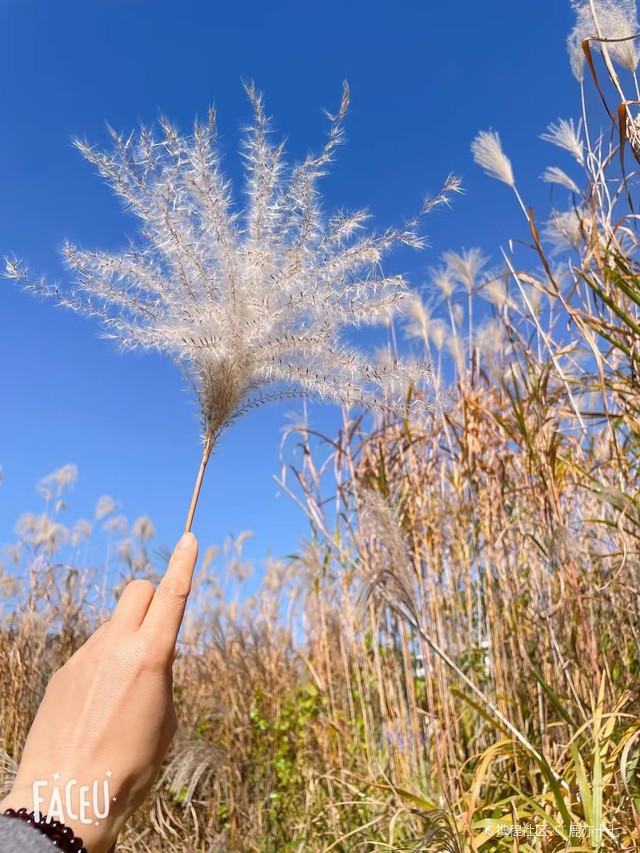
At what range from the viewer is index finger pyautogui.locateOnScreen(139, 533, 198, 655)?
2.39 ft

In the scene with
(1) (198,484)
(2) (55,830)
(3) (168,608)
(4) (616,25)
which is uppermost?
(4) (616,25)

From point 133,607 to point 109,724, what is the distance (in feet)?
0.40

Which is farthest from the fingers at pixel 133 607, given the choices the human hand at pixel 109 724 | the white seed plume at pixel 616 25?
the white seed plume at pixel 616 25

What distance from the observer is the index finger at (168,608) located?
0.73m

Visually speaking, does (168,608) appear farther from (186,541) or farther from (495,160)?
(495,160)

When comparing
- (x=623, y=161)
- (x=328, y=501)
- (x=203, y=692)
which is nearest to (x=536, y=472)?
(x=623, y=161)

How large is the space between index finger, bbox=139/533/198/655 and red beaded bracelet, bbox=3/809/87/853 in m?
0.18

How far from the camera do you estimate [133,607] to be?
2.46ft

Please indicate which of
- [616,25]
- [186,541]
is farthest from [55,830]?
[616,25]

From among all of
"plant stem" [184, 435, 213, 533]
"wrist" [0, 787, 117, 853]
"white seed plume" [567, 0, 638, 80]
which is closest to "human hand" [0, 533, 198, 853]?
"wrist" [0, 787, 117, 853]

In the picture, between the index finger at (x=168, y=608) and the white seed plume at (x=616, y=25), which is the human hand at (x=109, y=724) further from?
the white seed plume at (x=616, y=25)

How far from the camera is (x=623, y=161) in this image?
1.77m

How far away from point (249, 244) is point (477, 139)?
1.70 meters

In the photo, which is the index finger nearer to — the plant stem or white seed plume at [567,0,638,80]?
the plant stem
